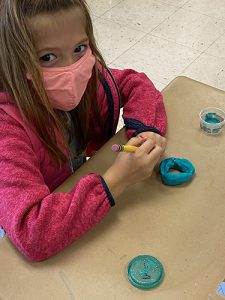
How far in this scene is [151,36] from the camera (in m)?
2.71

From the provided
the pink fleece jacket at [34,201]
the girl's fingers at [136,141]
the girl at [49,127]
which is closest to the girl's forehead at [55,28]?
the girl at [49,127]

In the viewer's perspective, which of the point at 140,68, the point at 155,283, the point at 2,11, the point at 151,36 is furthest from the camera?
the point at 151,36

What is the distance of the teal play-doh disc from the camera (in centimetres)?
71

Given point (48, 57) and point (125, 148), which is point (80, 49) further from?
point (125, 148)

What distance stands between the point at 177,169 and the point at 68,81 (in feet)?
1.03

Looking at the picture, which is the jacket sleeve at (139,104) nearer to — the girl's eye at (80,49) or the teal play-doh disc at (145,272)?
the girl's eye at (80,49)

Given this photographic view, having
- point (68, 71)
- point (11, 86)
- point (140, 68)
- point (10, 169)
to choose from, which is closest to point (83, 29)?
point (68, 71)

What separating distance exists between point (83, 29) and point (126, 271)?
0.51 metres

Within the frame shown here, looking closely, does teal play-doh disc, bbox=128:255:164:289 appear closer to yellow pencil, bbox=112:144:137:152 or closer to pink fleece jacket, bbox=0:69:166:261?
pink fleece jacket, bbox=0:69:166:261

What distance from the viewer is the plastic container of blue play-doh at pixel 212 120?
102 centimetres

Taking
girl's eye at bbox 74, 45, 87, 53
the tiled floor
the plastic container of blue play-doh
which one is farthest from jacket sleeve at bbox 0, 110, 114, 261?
the tiled floor

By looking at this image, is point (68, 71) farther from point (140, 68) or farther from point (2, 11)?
point (140, 68)

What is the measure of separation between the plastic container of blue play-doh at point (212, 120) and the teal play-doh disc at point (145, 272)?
406 mm

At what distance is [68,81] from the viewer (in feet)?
2.95
